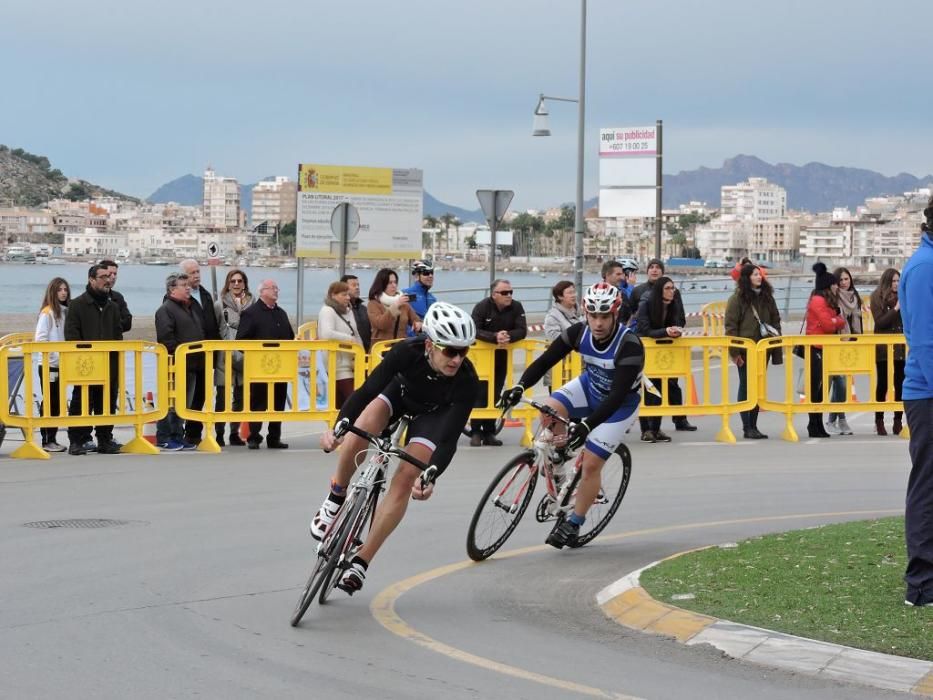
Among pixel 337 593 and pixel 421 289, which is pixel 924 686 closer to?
pixel 337 593

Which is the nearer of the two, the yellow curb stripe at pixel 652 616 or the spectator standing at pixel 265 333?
the yellow curb stripe at pixel 652 616

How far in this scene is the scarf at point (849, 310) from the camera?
19359mm

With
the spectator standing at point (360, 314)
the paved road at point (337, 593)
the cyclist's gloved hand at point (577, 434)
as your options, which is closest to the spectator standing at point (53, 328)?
the paved road at point (337, 593)

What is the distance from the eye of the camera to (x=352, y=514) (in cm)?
840

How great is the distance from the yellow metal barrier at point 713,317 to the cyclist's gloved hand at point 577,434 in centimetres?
1952

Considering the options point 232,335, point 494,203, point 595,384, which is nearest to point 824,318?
point 232,335

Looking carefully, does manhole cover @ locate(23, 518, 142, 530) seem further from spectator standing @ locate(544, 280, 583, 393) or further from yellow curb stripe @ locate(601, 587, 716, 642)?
spectator standing @ locate(544, 280, 583, 393)

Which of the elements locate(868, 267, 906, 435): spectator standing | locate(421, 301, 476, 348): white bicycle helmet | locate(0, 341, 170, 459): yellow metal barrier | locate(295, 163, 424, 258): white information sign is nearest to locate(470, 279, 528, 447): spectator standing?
locate(0, 341, 170, 459): yellow metal barrier

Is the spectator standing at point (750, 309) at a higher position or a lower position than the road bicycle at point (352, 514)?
higher

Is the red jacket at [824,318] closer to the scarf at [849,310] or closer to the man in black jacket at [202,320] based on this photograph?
the scarf at [849,310]

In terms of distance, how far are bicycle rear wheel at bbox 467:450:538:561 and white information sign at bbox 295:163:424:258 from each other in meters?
20.9

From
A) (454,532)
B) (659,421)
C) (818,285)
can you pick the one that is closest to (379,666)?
(454,532)

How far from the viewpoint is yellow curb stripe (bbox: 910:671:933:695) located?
6.63m

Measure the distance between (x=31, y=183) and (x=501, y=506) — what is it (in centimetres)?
15947
